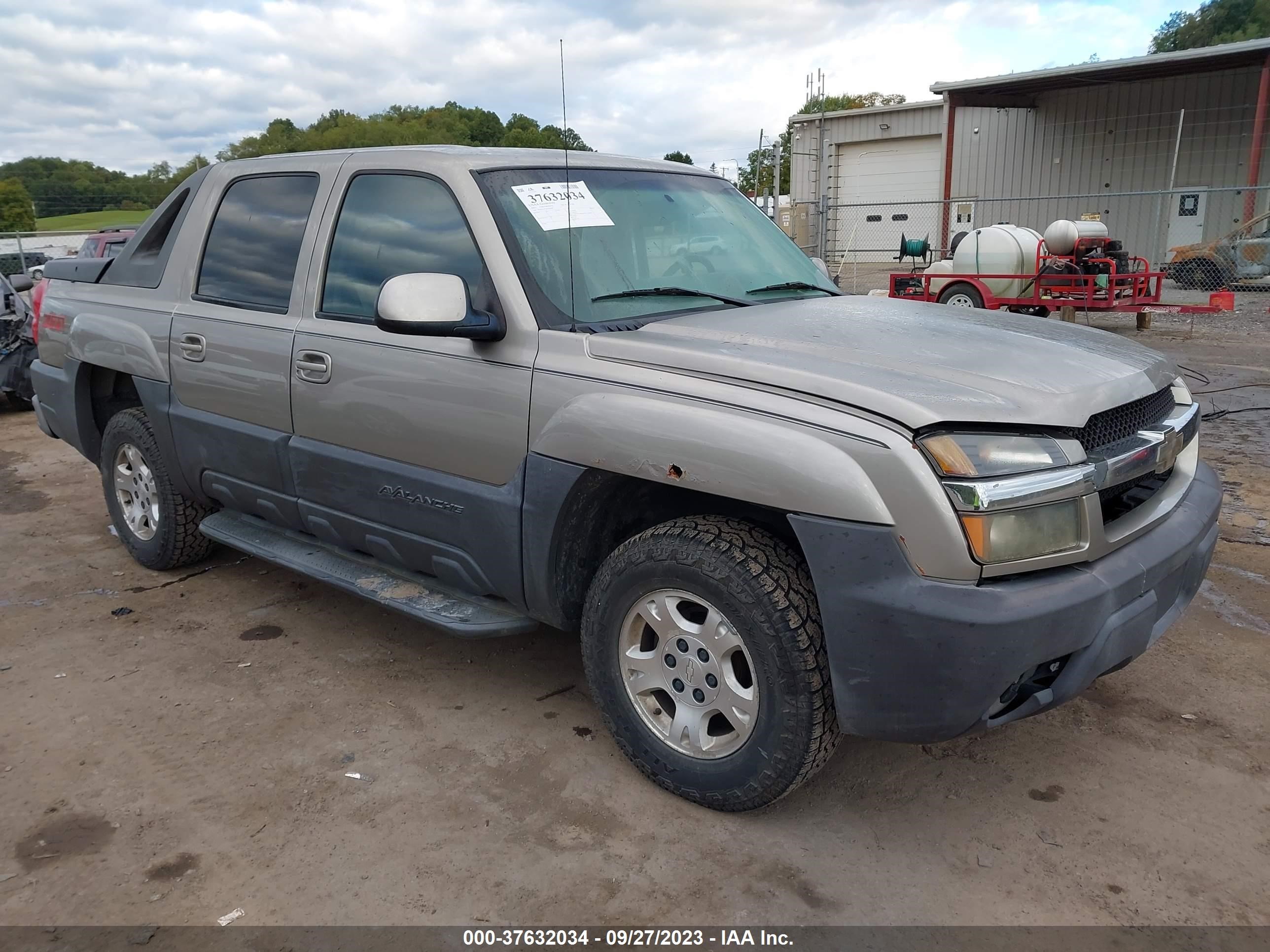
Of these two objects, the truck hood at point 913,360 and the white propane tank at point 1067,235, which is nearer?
the truck hood at point 913,360

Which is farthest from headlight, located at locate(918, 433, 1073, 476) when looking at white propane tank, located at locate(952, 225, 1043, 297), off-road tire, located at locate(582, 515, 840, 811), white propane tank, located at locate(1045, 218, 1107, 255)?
white propane tank, located at locate(1045, 218, 1107, 255)

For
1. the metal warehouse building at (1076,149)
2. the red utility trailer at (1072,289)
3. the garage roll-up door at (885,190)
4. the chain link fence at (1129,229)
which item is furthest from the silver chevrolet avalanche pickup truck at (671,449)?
the garage roll-up door at (885,190)

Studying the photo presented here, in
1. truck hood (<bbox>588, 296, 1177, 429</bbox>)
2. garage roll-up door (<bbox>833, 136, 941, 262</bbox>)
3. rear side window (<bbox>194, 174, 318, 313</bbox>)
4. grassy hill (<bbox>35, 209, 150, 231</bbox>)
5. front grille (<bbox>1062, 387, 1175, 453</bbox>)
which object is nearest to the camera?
truck hood (<bbox>588, 296, 1177, 429</bbox>)

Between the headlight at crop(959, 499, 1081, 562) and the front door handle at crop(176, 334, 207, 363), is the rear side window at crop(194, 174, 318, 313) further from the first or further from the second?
the headlight at crop(959, 499, 1081, 562)

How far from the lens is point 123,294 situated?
4.67 meters

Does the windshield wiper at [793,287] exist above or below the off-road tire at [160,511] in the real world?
above

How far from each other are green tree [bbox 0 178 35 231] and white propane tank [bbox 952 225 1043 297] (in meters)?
34.2

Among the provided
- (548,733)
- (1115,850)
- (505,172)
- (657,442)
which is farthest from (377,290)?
(1115,850)

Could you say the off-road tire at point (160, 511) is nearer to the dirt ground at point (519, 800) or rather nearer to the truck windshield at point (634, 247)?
the dirt ground at point (519, 800)

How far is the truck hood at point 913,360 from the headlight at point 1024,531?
221 millimetres

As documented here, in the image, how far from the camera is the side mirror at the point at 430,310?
9.55 ft

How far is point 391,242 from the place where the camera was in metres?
3.51

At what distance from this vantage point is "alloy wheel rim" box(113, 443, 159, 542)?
480 centimetres

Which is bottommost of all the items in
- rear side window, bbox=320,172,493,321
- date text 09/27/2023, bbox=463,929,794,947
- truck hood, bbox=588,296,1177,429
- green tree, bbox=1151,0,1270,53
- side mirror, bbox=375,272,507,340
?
date text 09/27/2023, bbox=463,929,794,947
